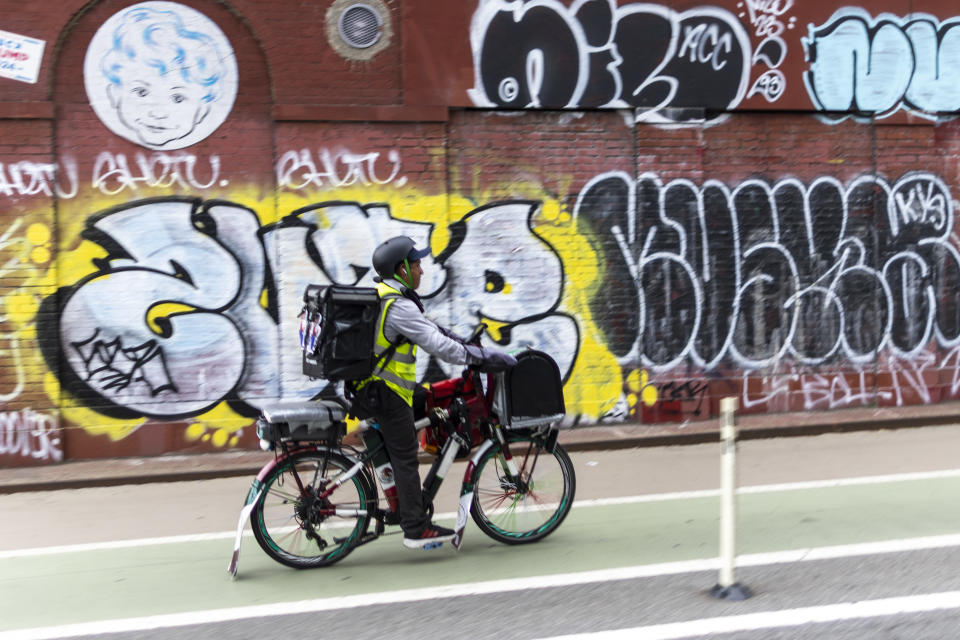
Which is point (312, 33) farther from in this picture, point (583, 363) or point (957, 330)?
point (957, 330)

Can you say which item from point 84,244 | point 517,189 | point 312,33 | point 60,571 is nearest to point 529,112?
point 517,189

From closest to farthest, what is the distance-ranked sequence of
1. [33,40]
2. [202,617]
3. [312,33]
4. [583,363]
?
[202,617] < [33,40] < [312,33] < [583,363]

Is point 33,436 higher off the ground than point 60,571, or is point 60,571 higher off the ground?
point 33,436

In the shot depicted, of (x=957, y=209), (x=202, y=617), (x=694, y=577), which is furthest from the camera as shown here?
(x=957, y=209)

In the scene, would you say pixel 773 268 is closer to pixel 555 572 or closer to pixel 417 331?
pixel 555 572

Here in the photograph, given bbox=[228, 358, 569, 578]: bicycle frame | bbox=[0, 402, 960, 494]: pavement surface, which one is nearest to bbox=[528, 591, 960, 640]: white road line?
bbox=[228, 358, 569, 578]: bicycle frame

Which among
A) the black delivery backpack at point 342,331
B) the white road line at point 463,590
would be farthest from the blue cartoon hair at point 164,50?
the white road line at point 463,590

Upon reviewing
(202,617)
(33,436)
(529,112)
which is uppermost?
(529,112)

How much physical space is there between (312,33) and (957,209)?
7.62 m

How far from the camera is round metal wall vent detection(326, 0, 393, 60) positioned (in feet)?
30.6

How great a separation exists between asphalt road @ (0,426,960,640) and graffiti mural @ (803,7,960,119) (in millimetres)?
4631

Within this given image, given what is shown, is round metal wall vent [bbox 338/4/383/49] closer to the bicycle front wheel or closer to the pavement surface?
the pavement surface

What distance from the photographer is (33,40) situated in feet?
28.4

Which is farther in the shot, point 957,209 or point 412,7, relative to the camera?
point 957,209
